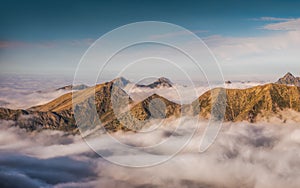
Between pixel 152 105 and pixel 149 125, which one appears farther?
pixel 149 125

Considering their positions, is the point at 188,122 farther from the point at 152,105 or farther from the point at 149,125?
the point at 152,105

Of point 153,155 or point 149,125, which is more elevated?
point 149,125

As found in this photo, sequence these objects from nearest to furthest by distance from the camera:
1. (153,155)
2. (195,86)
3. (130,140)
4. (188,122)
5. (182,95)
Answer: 1. (195,86)
2. (182,95)
3. (153,155)
4. (188,122)
5. (130,140)

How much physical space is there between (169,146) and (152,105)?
278 inches

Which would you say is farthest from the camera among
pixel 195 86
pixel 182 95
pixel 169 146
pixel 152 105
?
pixel 169 146

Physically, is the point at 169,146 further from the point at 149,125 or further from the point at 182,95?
the point at 149,125

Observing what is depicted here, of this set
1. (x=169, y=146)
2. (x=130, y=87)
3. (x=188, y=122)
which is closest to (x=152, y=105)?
(x=130, y=87)

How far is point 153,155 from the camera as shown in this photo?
52406 mm

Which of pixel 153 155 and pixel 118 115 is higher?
pixel 118 115

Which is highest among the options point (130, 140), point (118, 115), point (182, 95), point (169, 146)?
point (182, 95)

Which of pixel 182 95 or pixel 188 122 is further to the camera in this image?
pixel 188 122

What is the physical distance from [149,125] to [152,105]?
16.2m

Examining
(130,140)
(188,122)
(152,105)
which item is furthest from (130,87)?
(130,140)

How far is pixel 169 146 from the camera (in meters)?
40.4
